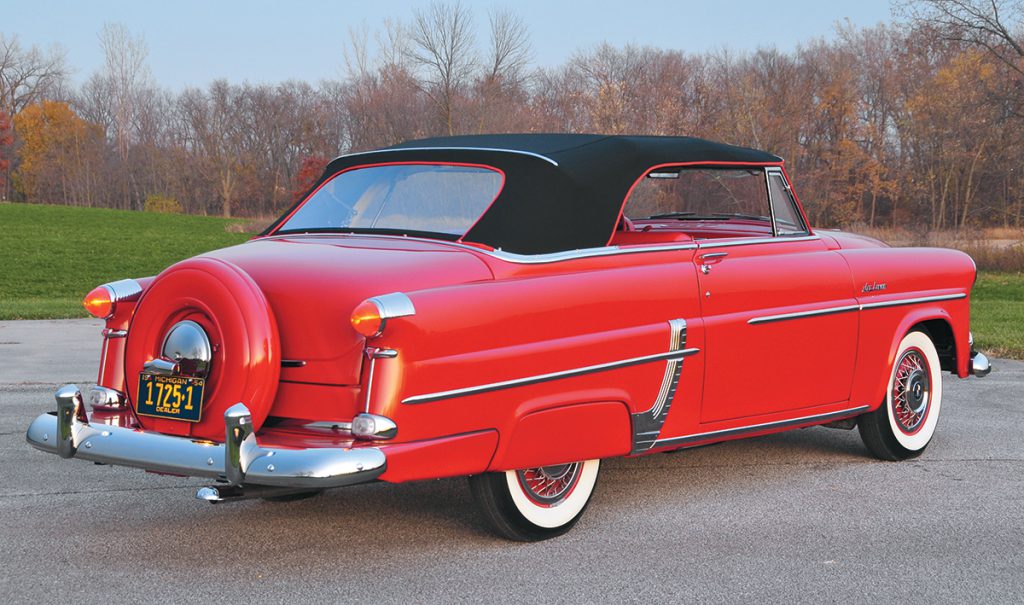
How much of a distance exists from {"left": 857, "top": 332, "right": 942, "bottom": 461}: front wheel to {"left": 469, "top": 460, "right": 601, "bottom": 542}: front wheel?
2.18 meters

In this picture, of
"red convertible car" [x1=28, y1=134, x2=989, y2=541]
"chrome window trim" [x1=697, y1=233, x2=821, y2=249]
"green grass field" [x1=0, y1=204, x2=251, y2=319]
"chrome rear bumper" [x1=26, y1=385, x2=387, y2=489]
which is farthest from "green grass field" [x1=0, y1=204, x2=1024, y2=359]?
"chrome rear bumper" [x1=26, y1=385, x2=387, y2=489]

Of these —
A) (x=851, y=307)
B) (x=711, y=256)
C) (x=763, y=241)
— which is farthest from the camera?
(x=851, y=307)

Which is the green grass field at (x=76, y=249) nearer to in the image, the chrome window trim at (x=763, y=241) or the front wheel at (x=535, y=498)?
the chrome window trim at (x=763, y=241)

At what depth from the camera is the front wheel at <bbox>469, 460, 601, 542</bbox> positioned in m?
4.34

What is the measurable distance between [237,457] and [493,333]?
104 centimetres

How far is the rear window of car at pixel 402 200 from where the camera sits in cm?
471

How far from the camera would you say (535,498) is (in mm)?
4469

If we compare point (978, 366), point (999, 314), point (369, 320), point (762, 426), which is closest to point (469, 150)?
point (369, 320)

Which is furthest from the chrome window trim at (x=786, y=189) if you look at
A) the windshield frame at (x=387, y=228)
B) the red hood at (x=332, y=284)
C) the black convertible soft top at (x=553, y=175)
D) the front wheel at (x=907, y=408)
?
the red hood at (x=332, y=284)

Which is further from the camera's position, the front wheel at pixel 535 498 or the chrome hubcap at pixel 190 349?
the front wheel at pixel 535 498

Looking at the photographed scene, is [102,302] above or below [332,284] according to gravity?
below

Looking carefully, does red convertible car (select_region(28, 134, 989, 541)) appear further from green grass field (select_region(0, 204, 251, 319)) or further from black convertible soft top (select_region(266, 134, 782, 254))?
green grass field (select_region(0, 204, 251, 319))

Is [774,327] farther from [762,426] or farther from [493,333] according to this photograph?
[493,333]

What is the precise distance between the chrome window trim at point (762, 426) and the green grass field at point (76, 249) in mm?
12237
